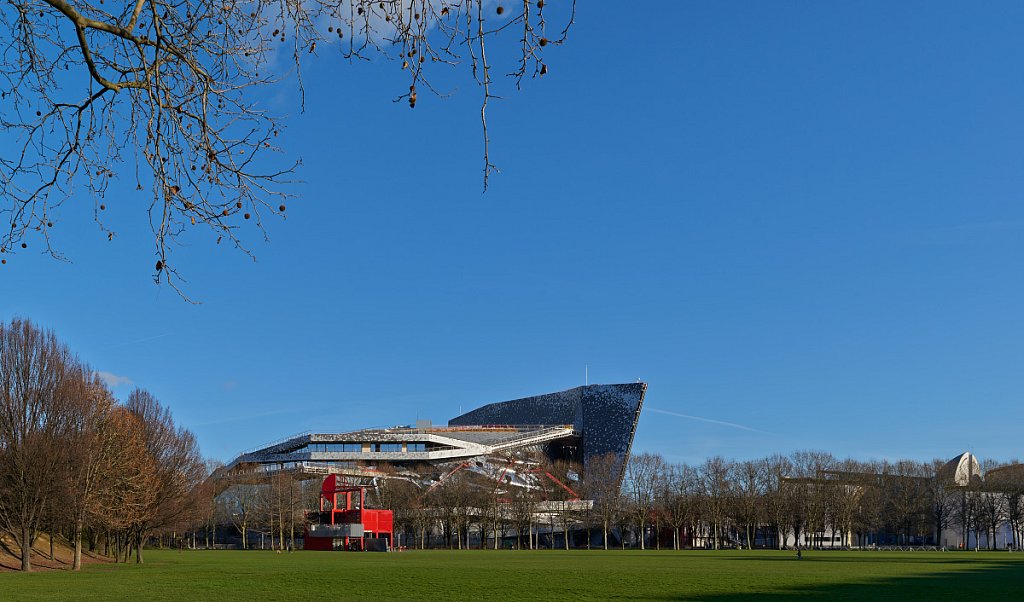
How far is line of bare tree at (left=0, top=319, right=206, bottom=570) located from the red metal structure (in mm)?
38225

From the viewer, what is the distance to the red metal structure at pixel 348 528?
285 feet

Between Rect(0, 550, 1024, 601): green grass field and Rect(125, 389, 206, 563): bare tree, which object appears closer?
Rect(0, 550, 1024, 601): green grass field

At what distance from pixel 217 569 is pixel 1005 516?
91404mm

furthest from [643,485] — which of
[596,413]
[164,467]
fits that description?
[164,467]

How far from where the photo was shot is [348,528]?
86.8 meters

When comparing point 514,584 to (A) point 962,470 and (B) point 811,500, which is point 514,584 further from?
(A) point 962,470

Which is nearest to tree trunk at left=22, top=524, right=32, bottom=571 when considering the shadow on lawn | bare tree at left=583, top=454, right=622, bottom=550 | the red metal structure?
the shadow on lawn

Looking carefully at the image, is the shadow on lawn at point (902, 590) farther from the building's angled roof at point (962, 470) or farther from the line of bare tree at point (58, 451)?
the building's angled roof at point (962, 470)

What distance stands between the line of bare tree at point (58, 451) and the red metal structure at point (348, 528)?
125ft

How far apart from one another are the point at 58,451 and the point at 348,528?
48.3 m

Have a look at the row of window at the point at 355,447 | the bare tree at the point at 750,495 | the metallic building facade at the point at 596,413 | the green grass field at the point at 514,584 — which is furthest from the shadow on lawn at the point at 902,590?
the row of window at the point at 355,447

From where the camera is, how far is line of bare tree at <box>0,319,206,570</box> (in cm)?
4009

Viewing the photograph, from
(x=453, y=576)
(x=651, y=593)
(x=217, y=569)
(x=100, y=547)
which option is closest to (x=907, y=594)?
(x=651, y=593)

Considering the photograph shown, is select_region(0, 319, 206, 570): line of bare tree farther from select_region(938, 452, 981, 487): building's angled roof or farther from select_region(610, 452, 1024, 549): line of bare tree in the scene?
select_region(938, 452, 981, 487): building's angled roof
